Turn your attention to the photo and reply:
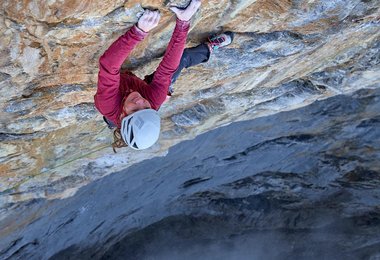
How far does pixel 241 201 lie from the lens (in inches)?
314

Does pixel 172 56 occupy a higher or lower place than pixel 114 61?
lower

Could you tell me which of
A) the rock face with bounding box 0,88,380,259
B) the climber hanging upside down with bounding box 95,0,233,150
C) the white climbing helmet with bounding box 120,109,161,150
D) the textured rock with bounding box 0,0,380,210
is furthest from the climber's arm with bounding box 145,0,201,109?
the rock face with bounding box 0,88,380,259

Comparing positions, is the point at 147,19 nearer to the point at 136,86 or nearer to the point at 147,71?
the point at 136,86

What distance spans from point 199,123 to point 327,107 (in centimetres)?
199

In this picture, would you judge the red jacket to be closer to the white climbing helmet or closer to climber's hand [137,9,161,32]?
climber's hand [137,9,161,32]

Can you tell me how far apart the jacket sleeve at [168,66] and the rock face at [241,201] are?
9.67ft

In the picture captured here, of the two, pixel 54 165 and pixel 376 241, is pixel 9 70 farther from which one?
pixel 376 241

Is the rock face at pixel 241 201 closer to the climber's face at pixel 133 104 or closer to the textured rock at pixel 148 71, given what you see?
the textured rock at pixel 148 71

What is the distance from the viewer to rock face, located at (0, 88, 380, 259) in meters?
6.29

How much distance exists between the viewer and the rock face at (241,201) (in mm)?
6293

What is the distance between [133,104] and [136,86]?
0.29m

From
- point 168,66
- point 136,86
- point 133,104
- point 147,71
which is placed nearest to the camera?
point 133,104

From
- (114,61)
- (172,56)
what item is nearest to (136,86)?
(172,56)

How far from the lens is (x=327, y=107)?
20.4 ft
